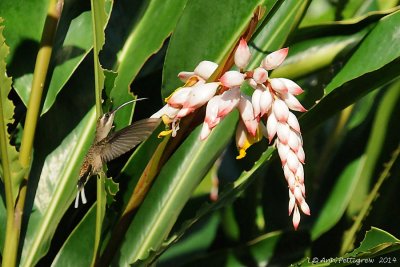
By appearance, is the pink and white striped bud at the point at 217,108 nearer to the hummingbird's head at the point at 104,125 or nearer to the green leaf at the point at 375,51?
the hummingbird's head at the point at 104,125

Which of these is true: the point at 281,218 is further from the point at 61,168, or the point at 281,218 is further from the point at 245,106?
the point at 245,106

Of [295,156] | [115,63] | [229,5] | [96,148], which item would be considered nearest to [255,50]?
[229,5]

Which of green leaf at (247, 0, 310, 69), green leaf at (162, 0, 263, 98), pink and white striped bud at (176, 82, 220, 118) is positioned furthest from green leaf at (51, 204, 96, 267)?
pink and white striped bud at (176, 82, 220, 118)

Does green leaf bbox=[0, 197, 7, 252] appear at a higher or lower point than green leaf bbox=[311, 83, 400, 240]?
higher

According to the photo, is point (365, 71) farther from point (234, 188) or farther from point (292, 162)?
point (292, 162)

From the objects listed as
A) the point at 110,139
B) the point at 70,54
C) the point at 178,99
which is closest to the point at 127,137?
the point at 110,139

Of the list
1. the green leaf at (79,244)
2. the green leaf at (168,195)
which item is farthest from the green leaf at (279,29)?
the green leaf at (79,244)

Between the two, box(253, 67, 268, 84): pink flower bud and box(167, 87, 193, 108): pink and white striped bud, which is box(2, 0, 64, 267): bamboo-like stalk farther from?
box(253, 67, 268, 84): pink flower bud

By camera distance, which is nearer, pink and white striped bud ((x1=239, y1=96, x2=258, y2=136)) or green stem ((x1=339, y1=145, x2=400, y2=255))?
pink and white striped bud ((x1=239, y1=96, x2=258, y2=136))
